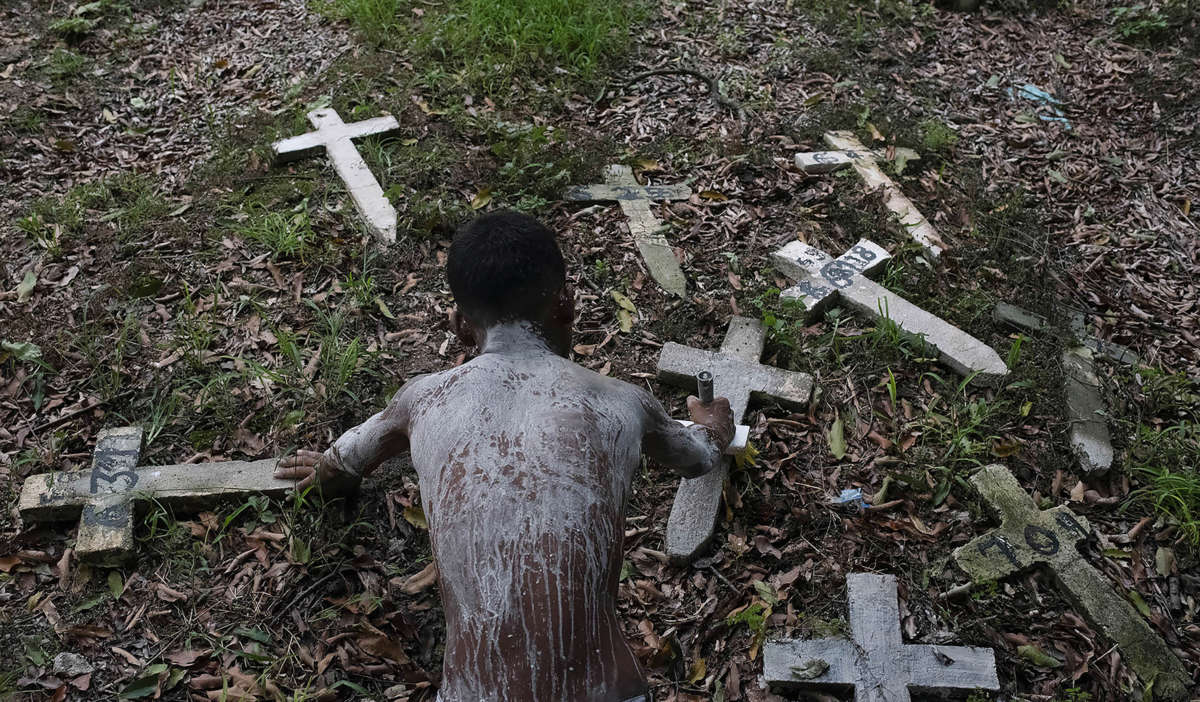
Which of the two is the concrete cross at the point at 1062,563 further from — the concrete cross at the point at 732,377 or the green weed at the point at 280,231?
the green weed at the point at 280,231

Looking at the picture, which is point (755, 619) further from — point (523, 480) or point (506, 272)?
point (506, 272)

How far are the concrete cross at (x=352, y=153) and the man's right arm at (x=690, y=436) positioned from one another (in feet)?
6.58

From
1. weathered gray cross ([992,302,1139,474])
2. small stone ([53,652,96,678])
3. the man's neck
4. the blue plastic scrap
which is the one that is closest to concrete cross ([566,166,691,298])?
weathered gray cross ([992,302,1139,474])

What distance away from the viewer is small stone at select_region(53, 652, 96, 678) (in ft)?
9.71

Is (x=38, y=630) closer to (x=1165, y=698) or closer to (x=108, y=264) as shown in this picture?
(x=108, y=264)

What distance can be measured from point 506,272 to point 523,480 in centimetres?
61

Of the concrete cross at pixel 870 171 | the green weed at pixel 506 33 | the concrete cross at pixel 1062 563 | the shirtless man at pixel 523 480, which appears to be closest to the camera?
the shirtless man at pixel 523 480

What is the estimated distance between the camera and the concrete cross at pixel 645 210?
4363 millimetres

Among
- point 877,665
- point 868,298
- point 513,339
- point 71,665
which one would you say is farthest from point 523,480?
point 868,298

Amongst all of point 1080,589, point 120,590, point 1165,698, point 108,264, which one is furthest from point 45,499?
point 1165,698

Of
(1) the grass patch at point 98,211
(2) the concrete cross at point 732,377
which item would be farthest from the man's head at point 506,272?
(1) the grass patch at point 98,211

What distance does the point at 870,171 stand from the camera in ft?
15.9

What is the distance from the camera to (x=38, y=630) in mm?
3064

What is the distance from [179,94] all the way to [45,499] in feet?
10.6
